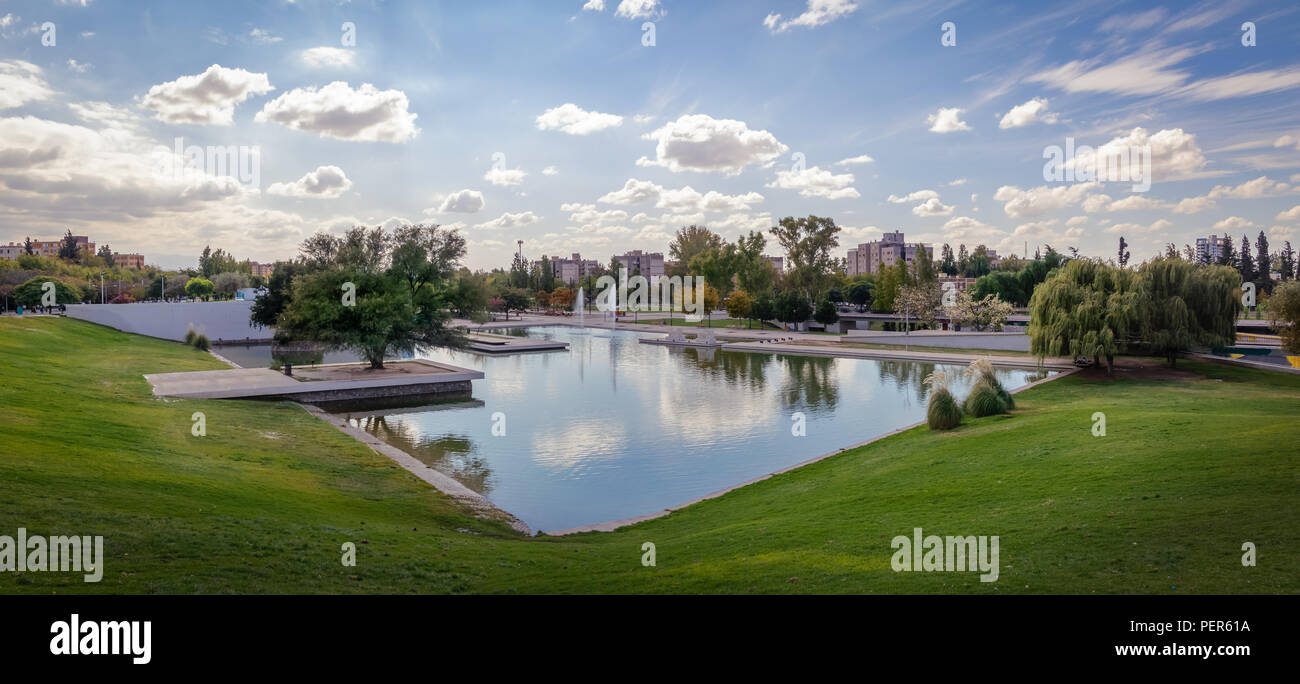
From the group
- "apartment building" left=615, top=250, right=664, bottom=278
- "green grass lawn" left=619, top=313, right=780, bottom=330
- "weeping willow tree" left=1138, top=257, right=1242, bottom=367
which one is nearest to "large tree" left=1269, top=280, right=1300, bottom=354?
"weeping willow tree" left=1138, top=257, right=1242, bottom=367

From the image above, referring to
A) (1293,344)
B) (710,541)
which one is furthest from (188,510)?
(1293,344)

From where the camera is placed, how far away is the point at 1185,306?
27516 millimetres

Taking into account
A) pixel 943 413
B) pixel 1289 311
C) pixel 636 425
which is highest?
pixel 1289 311

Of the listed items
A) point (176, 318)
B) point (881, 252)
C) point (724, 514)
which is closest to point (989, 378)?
point (724, 514)

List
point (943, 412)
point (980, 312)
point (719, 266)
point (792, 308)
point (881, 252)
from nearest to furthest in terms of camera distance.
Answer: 1. point (943, 412)
2. point (980, 312)
3. point (792, 308)
4. point (719, 266)
5. point (881, 252)

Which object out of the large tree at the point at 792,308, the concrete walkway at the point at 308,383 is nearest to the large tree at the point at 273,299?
the concrete walkway at the point at 308,383

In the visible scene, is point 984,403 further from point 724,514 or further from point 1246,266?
point 1246,266

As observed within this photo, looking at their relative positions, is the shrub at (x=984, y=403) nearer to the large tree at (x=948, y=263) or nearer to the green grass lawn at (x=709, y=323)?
the green grass lawn at (x=709, y=323)

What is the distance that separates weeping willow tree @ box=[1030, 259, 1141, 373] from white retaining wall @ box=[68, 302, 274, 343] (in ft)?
166

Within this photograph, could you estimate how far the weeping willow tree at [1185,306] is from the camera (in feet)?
89.8

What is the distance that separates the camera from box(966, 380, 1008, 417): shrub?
18.8 m

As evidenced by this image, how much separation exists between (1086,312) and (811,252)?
41.5 m

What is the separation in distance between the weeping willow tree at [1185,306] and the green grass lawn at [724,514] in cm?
990

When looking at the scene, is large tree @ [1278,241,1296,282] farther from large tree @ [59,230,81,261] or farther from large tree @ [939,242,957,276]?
large tree @ [59,230,81,261]
